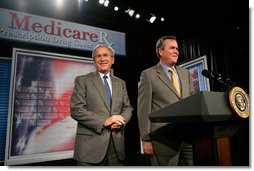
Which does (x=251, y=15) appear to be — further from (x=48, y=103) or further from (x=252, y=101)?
(x=48, y=103)

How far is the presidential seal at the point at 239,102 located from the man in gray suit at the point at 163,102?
400mm

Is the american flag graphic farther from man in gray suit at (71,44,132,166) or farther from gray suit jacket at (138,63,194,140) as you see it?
gray suit jacket at (138,63,194,140)

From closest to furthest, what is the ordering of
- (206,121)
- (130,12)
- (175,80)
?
(206,121) < (175,80) < (130,12)

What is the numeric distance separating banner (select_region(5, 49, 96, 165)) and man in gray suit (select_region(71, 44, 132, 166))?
141 centimetres

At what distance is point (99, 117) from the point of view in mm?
1395

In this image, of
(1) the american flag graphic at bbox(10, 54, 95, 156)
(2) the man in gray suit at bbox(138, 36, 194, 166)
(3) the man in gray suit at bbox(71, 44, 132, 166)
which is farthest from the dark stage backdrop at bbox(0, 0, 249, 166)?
(3) the man in gray suit at bbox(71, 44, 132, 166)

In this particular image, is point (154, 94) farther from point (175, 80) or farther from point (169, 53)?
point (169, 53)

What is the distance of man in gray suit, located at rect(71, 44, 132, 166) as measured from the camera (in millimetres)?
1385

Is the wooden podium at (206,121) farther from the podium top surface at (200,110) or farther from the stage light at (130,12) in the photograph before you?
the stage light at (130,12)

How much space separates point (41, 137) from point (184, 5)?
2278 mm

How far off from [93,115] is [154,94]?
42cm

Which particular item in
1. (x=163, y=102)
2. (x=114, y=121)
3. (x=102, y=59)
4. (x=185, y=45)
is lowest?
(x=114, y=121)

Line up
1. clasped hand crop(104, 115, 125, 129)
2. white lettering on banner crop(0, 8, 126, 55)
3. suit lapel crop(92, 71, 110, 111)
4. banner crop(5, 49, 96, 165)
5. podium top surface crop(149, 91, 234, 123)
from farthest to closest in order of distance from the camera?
1. banner crop(5, 49, 96, 165)
2. white lettering on banner crop(0, 8, 126, 55)
3. suit lapel crop(92, 71, 110, 111)
4. clasped hand crop(104, 115, 125, 129)
5. podium top surface crop(149, 91, 234, 123)

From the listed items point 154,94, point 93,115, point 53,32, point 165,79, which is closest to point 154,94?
point 154,94
